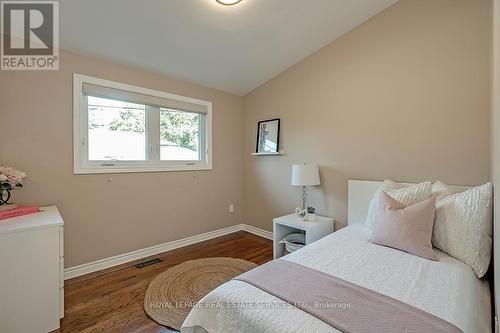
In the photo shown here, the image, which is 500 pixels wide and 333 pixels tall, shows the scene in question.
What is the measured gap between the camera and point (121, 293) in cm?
210

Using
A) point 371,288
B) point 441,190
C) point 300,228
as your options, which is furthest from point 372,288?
point 300,228

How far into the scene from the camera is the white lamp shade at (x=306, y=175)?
2.79 m

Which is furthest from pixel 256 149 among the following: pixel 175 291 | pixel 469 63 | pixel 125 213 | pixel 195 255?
pixel 469 63

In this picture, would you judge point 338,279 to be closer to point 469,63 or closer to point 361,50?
point 469,63

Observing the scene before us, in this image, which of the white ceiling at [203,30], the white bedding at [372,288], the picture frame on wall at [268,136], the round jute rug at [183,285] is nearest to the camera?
the white bedding at [372,288]

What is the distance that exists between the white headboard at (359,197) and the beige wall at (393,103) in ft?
0.37

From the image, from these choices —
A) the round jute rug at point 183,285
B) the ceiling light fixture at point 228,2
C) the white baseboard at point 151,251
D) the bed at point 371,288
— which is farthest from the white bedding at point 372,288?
the ceiling light fixture at point 228,2

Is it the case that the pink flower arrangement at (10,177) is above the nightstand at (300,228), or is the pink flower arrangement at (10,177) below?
above

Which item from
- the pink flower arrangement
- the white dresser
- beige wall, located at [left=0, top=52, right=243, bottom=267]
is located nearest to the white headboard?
beige wall, located at [left=0, top=52, right=243, bottom=267]

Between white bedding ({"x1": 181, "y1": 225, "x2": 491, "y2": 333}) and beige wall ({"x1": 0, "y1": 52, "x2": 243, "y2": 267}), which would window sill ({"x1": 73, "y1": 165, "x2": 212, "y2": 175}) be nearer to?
beige wall ({"x1": 0, "y1": 52, "x2": 243, "y2": 267})

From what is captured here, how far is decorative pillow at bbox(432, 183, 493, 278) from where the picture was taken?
59.6 inches

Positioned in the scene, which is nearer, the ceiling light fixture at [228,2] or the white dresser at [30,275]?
the white dresser at [30,275]

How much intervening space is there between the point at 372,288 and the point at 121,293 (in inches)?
78.3

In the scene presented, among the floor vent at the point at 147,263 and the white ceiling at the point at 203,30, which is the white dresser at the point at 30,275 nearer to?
the floor vent at the point at 147,263
